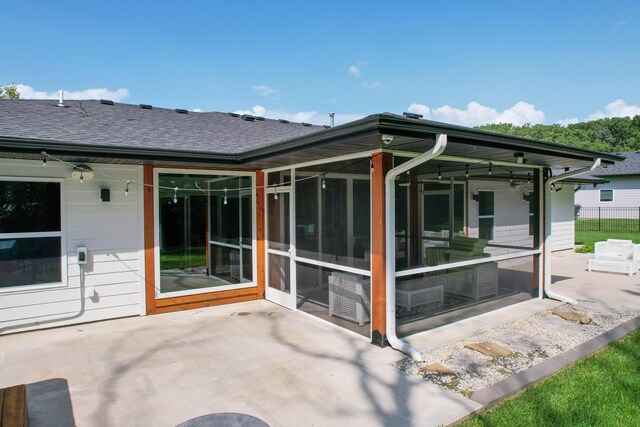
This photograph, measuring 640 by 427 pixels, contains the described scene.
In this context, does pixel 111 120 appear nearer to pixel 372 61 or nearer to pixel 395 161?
pixel 395 161

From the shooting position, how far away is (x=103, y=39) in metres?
10.4

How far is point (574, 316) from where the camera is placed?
525cm

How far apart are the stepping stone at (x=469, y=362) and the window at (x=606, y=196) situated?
25.2 m

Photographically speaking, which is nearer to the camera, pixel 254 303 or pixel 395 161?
pixel 395 161

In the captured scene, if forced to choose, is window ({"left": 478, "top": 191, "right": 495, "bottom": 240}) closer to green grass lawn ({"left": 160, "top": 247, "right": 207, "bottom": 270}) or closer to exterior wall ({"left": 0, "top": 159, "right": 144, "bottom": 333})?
green grass lawn ({"left": 160, "top": 247, "right": 207, "bottom": 270})

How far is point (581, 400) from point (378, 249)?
2.09 metres

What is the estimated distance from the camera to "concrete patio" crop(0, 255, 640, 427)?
2969 mm

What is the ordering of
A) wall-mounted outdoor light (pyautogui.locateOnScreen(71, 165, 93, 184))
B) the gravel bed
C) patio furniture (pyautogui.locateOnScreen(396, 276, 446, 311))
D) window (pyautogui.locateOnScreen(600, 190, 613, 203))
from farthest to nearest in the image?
window (pyautogui.locateOnScreen(600, 190, 613, 203)), wall-mounted outdoor light (pyautogui.locateOnScreen(71, 165, 93, 184)), patio furniture (pyautogui.locateOnScreen(396, 276, 446, 311)), the gravel bed

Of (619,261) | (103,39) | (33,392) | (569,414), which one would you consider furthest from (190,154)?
(619,261)

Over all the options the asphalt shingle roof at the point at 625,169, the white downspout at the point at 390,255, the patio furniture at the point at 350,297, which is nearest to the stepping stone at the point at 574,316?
the white downspout at the point at 390,255

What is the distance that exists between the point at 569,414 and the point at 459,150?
2.74 m

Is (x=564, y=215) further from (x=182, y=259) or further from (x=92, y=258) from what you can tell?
(x=92, y=258)

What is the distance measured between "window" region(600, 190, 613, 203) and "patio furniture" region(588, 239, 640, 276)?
1826 cm

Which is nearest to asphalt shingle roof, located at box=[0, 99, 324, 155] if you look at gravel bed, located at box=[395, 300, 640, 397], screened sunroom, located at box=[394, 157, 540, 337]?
screened sunroom, located at box=[394, 157, 540, 337]
